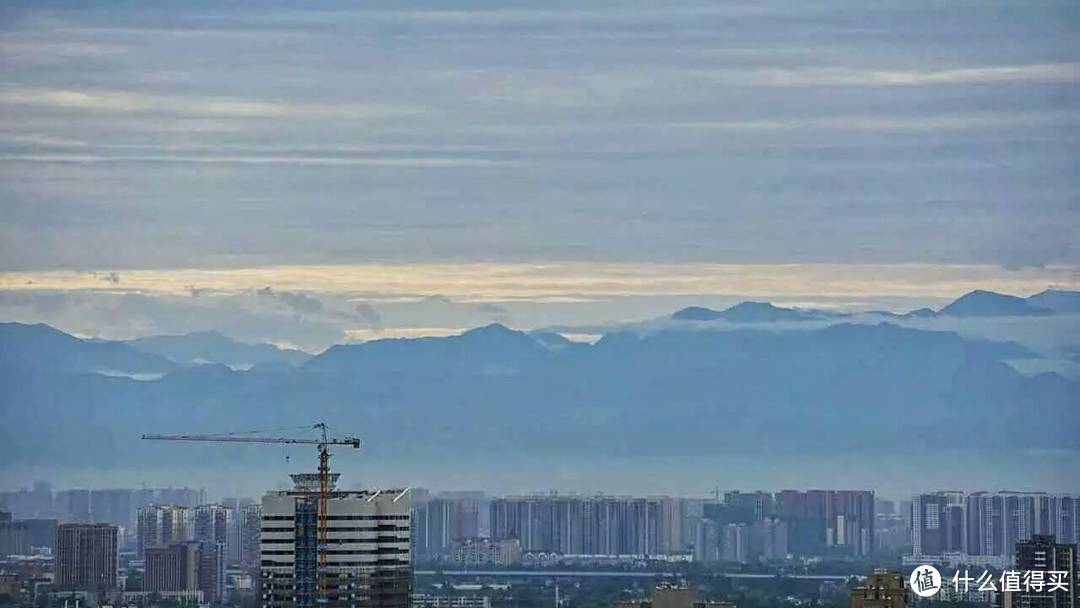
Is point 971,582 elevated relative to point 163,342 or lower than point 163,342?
lower

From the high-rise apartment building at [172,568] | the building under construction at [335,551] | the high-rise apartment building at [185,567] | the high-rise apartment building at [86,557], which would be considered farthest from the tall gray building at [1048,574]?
the high-rise apartment building at [86,557]

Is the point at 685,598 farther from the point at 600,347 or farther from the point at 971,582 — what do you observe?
the point at 600,347

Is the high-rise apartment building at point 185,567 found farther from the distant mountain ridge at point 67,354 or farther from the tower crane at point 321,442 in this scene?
the distant mountain ridge at point 67,354

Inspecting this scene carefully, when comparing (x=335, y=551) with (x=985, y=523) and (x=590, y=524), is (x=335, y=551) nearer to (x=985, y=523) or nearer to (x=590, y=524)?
(x=985, y=523)

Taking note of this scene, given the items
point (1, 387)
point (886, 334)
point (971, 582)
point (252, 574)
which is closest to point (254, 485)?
point (252, 574)

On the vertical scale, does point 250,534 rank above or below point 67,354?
below

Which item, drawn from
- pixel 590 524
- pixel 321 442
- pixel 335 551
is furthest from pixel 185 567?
pixel 335 551
